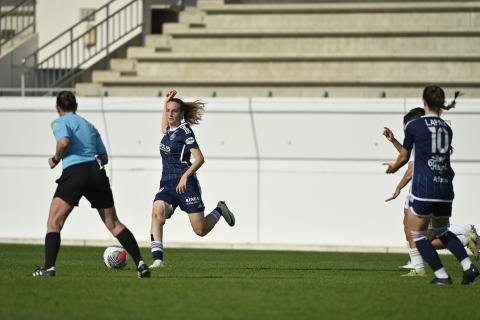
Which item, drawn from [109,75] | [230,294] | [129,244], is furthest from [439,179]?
[109,75]

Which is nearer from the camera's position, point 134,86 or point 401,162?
point 401,162

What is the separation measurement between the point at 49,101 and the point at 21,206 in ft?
6.33

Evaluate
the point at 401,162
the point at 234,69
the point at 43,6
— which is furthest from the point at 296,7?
the point at 401,162

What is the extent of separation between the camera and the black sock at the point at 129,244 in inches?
509

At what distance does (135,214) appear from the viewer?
73.0 feet

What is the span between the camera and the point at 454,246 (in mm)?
12492

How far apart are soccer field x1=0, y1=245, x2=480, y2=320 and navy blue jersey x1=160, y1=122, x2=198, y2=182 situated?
43.9 inches

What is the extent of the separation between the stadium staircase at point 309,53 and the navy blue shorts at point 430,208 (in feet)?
44.4

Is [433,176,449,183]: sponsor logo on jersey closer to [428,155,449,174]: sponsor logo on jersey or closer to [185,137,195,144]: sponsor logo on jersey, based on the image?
[428,155,449,174]: sponsor logo on jersey

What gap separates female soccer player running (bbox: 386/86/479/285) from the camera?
1216 cm

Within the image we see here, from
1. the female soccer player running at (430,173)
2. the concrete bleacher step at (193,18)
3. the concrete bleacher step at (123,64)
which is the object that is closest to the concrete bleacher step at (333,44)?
the concrete bleacher step at (193,18)

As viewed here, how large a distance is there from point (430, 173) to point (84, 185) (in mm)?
3393

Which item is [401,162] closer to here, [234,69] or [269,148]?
[269,148]

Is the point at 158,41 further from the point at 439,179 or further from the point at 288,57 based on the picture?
the point at 439,179
